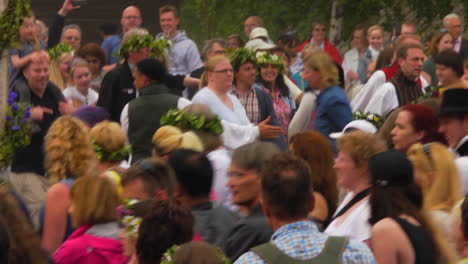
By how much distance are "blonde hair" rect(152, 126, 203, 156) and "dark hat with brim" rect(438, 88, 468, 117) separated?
1.93 metres

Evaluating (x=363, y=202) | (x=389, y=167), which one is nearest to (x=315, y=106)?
(x=363, y=202)

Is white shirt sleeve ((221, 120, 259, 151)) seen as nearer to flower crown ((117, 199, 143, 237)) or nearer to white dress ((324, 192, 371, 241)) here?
white dress ((324, 192, 371, 241))

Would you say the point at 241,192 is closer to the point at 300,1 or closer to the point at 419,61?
the point at 419,61

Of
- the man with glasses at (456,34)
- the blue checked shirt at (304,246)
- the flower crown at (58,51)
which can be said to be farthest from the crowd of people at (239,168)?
the man with glasses at (456,34)

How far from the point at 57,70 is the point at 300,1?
826cm

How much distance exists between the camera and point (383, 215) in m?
5.32

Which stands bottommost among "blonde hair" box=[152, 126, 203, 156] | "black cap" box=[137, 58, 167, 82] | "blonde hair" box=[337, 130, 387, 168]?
"blonde hair" box=[152, 126, 203, 156]

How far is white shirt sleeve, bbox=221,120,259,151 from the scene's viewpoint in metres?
9.38

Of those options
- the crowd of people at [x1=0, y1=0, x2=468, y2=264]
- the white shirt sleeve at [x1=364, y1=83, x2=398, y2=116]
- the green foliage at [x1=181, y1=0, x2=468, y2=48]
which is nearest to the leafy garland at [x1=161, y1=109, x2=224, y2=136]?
the crowd of people at [x1=0, y1=0, x2=468, y2=264]

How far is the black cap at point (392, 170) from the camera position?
A: 17.4 ft

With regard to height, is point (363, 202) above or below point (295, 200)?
below

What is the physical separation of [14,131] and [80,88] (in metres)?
3.45

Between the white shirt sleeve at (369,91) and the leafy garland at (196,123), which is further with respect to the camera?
the white shirt sleeve at (369,91)

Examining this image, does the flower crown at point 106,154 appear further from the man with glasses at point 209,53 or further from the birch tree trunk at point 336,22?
the birch tree trunk at point 336,22
